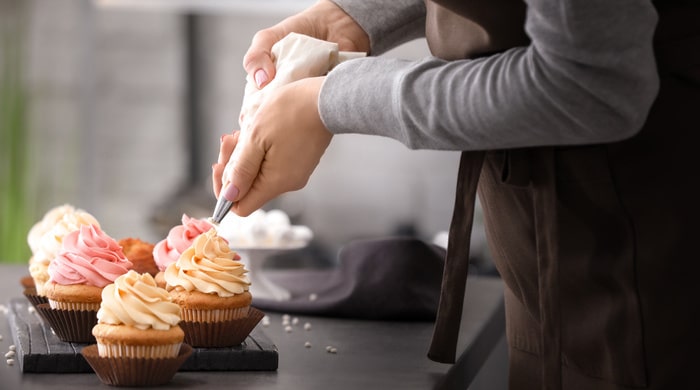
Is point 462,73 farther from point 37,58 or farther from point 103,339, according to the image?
point 37,58

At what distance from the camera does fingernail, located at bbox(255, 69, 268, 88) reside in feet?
3.91

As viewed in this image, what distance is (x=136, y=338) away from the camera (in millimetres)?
1021

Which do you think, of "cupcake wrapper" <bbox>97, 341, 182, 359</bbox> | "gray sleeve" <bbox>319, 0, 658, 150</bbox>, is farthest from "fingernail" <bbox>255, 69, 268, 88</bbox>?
"cupcake wrapper" <bbox>97, 341, 182, 359</bbox>

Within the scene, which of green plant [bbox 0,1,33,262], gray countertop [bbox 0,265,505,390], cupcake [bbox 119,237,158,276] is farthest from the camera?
green plant [bbox 0,1,33,262]

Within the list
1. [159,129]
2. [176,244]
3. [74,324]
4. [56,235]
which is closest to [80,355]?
[74,324]

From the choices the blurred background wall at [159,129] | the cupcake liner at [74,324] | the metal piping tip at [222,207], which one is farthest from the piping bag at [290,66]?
the blurred background wall at [159,129]

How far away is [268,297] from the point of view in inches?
67.1

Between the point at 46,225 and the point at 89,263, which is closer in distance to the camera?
the point at 89,263

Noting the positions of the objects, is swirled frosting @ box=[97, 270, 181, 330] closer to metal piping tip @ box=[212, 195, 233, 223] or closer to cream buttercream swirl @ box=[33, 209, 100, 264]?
metal piping tip @ box=[212, 195, 233, 223]

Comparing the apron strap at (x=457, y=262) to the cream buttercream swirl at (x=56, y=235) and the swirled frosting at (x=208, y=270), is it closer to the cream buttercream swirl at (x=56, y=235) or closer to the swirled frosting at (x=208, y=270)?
the swirled frosting at (x=208, y=270)

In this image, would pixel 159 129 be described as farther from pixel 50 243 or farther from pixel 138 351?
pixel 138 351

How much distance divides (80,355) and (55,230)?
16.8 inches

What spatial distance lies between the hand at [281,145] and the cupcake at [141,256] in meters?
0.38

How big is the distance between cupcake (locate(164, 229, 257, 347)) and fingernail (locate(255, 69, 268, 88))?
22 centimetres
